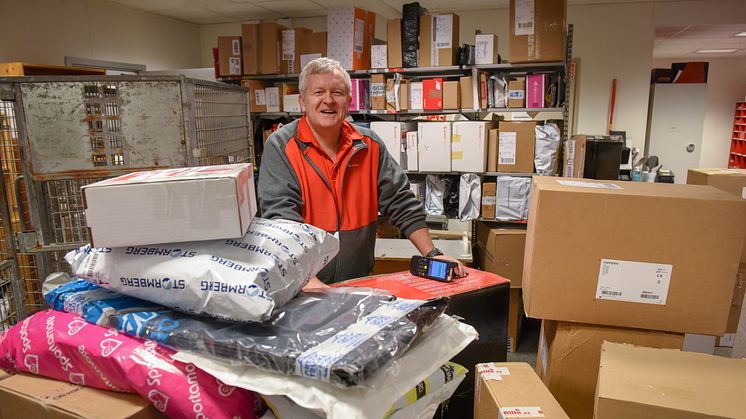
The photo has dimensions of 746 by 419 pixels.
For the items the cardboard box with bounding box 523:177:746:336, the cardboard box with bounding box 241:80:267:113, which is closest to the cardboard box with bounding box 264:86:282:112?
the cardboard box with bounding box 241:80:267:113

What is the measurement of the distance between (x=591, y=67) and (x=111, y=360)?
5873 mm

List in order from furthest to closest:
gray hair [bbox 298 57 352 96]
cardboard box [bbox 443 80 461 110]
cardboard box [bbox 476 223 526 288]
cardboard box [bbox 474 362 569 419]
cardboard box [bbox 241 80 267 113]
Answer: cardboard box [bbox 241 80 267 113]
cardboard box [bbox 443 80 461 110]
cardboard box [bbox 476 223 526 288]
gray hair [bbox 298 57 352 96]
cardboard box [bbox 474 362 569 419]

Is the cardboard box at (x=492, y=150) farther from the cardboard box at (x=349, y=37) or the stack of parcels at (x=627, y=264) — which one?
the stack of parcels at (x=627, y=264)

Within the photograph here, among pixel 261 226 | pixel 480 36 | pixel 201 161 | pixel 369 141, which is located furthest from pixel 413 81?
pixel 261 226

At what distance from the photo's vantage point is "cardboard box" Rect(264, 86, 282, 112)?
14.0 feet

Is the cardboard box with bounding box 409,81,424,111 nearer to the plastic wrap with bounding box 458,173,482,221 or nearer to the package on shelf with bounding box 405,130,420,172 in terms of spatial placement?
the package on shelf with bounding box 405,130,420,172

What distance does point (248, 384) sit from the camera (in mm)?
767

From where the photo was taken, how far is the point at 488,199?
3.61 metres

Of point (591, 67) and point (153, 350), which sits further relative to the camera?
point (591, 67)

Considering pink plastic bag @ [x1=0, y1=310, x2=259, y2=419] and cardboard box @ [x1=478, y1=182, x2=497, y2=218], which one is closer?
pink plastic bag @ [x1=0, y1=310, x2=259, y2=419]

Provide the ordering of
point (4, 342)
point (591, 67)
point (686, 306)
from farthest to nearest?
point (591, 67) < point (686, 306) < point (4, 342)

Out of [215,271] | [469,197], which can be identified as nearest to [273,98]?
[469,197]

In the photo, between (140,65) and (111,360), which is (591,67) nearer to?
(140,65)

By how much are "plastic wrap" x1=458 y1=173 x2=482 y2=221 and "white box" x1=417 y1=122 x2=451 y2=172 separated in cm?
16
